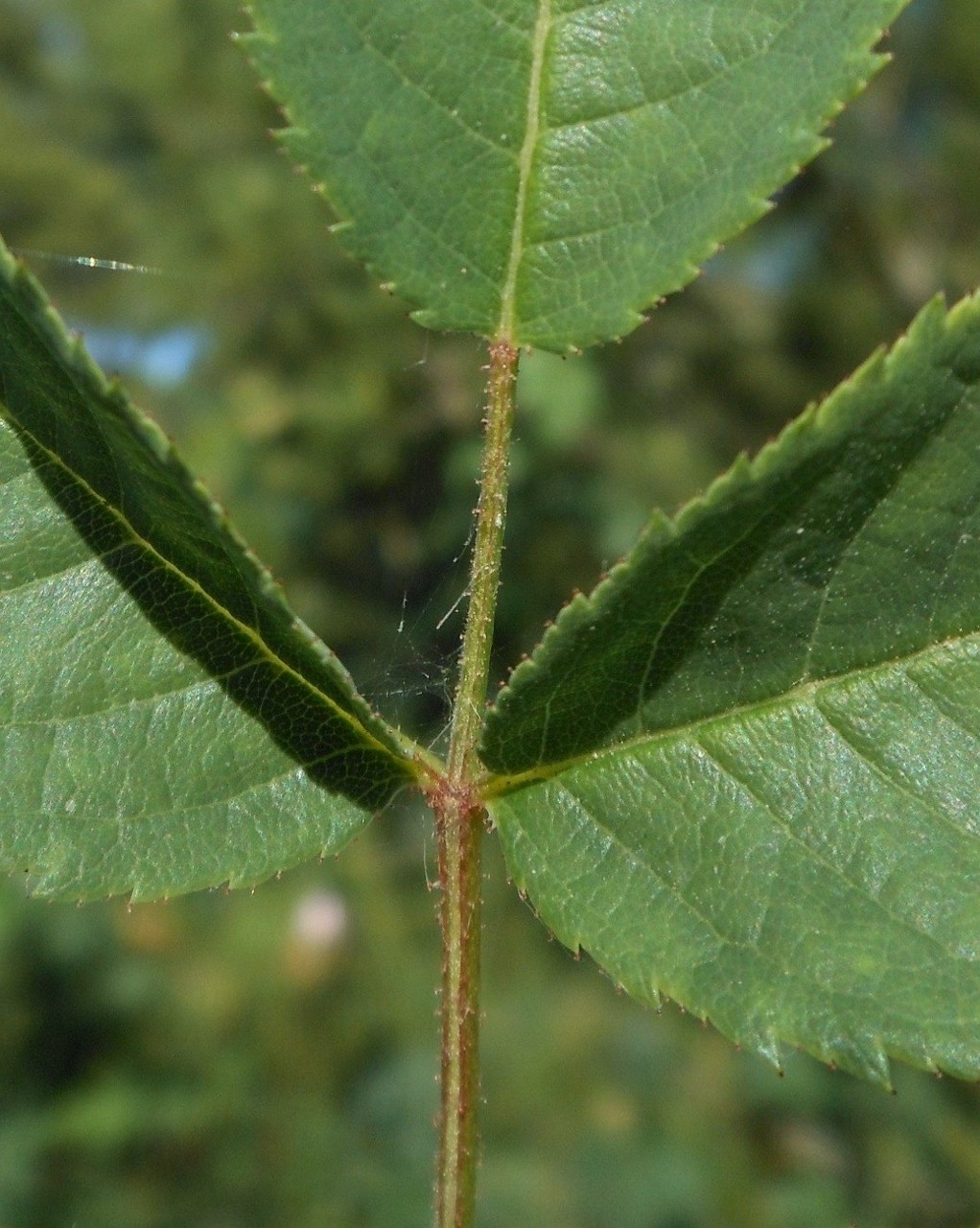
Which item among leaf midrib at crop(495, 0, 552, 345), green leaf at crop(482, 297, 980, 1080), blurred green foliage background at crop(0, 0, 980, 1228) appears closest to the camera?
green leaf at crop(482, 297, 980, 1080)

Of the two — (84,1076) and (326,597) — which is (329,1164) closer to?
(84,1076)

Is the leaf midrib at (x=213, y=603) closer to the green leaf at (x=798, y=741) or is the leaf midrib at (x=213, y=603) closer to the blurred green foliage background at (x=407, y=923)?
the green leaf at (x=798, y=741)

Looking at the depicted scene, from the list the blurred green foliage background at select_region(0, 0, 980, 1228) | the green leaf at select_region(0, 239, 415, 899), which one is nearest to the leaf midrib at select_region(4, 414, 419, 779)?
the green leaf at select_region(0, 239, 415, 899)

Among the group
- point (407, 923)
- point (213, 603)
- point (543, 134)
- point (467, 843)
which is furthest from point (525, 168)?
point (407, 923)

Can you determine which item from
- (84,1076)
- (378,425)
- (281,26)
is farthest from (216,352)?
(281,26)

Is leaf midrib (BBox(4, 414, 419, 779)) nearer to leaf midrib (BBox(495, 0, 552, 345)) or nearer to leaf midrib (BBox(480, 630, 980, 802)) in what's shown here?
leaf midrib (BBox(480, 630, 980, 802))

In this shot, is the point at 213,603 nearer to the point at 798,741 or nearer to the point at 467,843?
the point at 467,843

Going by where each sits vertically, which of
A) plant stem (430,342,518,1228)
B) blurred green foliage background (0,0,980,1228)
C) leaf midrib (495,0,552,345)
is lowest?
blurred green foliage background (0,0,980,1228)
